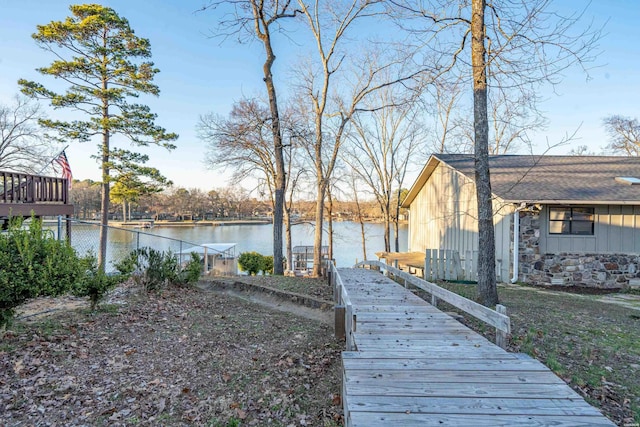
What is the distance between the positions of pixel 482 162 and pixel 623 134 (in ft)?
118

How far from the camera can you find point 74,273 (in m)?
4.64

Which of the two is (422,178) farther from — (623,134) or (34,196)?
(623,134)

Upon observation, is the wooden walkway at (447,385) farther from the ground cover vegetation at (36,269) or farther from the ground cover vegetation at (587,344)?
the ground cover vegetation at (36,269)

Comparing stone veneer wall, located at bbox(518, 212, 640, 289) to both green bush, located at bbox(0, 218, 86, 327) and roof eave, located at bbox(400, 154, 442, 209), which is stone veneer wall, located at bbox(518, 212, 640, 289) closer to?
roof eave, located at bbox(400, 154, 442, 209)

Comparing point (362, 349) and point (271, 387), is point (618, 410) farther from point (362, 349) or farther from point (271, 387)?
point (271, 387)

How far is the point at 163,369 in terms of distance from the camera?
12.7 ft

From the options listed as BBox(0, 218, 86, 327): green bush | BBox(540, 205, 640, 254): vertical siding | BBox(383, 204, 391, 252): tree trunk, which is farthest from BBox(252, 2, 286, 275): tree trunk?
BBox(383, 204, 391, 252): tree trunk

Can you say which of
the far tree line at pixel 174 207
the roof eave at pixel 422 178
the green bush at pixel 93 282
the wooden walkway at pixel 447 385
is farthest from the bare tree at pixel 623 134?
the green bush at pixel 93 282

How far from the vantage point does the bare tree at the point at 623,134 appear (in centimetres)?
2996

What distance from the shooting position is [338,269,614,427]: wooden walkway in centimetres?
216

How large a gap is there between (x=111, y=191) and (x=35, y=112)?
13.5 meters

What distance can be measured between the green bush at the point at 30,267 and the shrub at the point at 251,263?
1647cm

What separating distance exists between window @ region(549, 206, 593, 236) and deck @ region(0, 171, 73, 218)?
14946 mm

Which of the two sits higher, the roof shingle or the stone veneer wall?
the roof shingle
